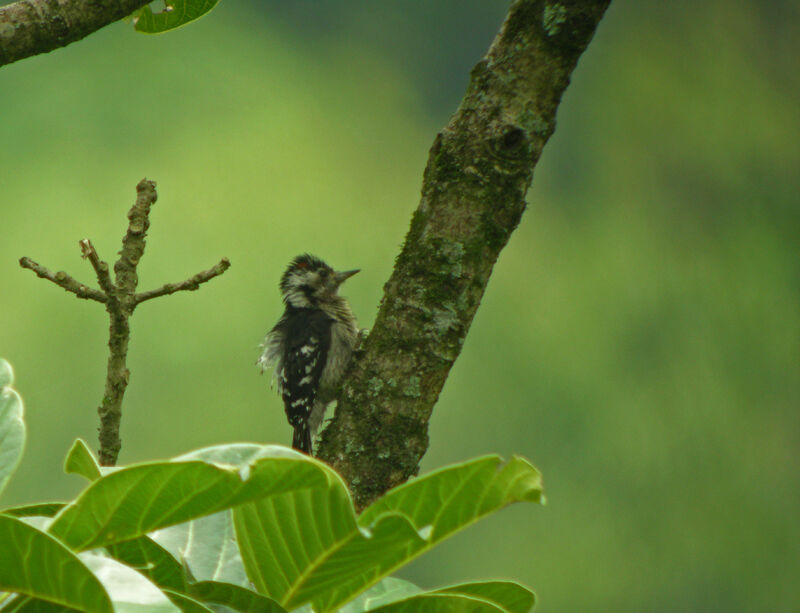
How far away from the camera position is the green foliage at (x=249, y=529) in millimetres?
496

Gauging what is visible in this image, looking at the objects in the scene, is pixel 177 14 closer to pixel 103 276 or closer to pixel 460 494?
pixel 103 276

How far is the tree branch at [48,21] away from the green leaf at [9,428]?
538 millimetres

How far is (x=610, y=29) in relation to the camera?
586 centimetres

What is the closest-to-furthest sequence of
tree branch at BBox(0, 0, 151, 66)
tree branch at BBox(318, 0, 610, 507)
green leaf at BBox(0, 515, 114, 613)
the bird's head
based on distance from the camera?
green leaf at BBox(0, 515, 114, 613) → tree branch at BBox(0, 0, 151, 66) → tree branch at BBox(318, 0, 610, 507) → the bird's head

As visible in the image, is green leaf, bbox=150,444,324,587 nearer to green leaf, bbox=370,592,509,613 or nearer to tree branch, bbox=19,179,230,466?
green leaf, bbox=370,592,509,613

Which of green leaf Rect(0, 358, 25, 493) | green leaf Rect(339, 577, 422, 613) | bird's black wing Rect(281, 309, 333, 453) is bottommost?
green leaf Rect(339, 577, 422, 613)

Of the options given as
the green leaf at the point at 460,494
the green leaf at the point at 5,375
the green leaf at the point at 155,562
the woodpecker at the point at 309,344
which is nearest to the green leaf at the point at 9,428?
the green leaf at the point at 5,375

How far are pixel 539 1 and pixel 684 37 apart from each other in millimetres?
4697

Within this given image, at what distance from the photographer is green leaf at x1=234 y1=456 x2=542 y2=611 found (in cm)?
54

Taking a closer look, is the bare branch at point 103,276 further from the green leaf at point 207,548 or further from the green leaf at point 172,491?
the green leaf at point 172,491

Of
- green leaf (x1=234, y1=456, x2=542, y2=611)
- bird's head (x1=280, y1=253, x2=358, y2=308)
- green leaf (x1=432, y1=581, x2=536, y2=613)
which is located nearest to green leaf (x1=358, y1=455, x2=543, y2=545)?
green leaf (x1=234, y1=456, x2=542, y2=611)

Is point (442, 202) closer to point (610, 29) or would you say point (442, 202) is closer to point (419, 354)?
point (419, 354)

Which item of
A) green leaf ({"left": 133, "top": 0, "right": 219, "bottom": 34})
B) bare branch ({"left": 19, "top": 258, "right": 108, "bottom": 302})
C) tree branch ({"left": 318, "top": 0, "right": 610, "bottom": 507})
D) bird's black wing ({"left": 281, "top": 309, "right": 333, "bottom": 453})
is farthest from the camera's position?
bird's black wing ({"left": 281, "top": 309, "right": 333, "bottom": 453})

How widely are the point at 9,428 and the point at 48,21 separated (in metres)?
0.61
